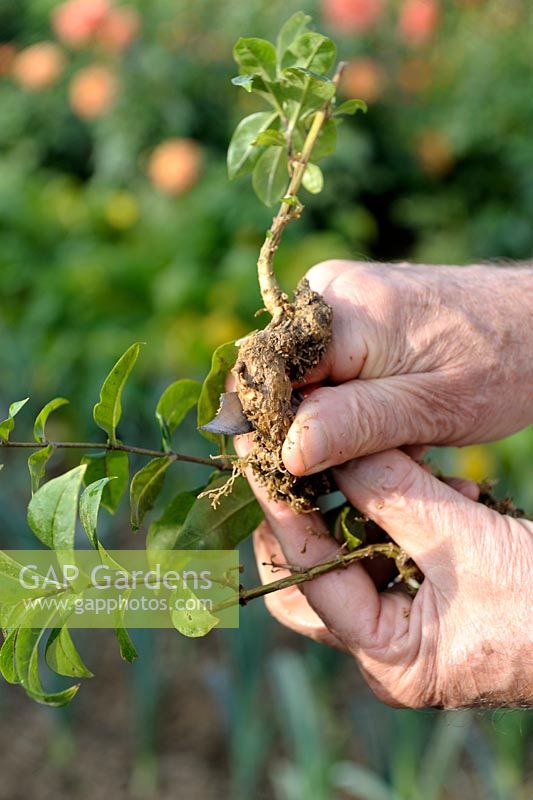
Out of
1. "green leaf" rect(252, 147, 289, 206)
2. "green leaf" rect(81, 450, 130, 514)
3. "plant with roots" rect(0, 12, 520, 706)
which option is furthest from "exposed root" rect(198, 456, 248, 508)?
"green leaf" rect(252, 147, 289, 206)

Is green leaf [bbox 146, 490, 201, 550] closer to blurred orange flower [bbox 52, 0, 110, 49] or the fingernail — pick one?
the fingernail

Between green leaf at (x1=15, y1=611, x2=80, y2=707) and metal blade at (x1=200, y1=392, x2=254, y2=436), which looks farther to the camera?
metal blade at (x1=200, y1=392, x2=254, y2=436)

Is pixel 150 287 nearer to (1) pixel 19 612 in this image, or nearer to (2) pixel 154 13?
(2) pixel 154 13

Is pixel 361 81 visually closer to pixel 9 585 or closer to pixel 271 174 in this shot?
pixel 271 174

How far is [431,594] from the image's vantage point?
117cm

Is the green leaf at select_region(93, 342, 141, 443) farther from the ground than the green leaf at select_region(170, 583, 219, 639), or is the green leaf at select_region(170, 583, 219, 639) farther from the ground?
the green leaf at select_region(93, 342, 141, 443)

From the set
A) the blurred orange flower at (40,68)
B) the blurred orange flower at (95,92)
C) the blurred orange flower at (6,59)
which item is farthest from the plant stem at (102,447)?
the blurred orange flower at (6,59)

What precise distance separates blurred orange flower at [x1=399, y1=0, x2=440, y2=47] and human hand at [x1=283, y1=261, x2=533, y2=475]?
3.64m

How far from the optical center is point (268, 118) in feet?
4.09

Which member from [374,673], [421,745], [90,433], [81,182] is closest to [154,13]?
[81,182]

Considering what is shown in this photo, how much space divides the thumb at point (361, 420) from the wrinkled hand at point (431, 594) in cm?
5

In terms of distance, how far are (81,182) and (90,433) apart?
100.0 inches

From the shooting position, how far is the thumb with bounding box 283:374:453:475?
107cm

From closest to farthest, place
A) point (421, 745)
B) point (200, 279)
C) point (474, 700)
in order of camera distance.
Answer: point (474, 700) < point (421, 745) < point (200, 279)
